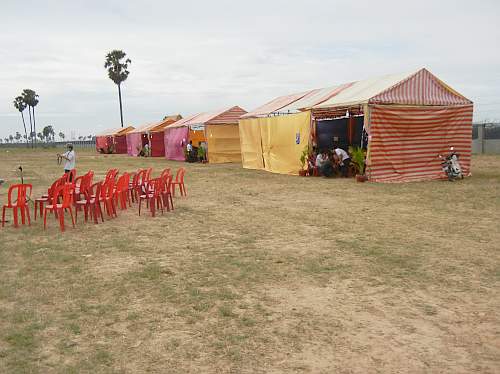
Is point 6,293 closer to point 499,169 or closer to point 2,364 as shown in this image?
point 2,364

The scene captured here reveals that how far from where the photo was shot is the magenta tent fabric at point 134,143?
1618 inches

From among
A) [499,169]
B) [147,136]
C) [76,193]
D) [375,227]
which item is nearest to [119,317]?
[375,227]

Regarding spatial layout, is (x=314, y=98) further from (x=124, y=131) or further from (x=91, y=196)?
(x=124, y=131)

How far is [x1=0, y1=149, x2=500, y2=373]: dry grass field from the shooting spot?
343 centimetres

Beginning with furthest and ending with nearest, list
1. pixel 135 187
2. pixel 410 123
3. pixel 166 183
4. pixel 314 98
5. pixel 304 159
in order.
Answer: pixel 314 98 < pixel 304 159 < pixel 410 123 < pixel 135 187 < pixel 166 183

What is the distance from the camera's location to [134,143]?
42.5 m

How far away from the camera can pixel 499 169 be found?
17.7 m

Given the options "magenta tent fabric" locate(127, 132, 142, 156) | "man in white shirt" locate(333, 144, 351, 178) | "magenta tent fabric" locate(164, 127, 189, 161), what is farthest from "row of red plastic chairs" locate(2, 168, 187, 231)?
"magenta tent fabric" locate(127, 132, 142, 156)

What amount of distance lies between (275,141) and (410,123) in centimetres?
621

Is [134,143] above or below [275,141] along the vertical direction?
above

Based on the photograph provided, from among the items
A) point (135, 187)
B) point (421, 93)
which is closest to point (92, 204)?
point (135, 187)

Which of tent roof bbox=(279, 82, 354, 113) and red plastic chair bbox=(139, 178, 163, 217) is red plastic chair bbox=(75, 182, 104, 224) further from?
tent roof bbox=(279, 82, 354, 113)

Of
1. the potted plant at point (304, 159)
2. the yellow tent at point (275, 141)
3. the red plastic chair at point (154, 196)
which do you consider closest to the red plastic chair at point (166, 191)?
the red plastic chair at point (154, 196)

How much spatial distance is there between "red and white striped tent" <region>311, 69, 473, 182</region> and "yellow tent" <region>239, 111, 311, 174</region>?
1.90 metres
